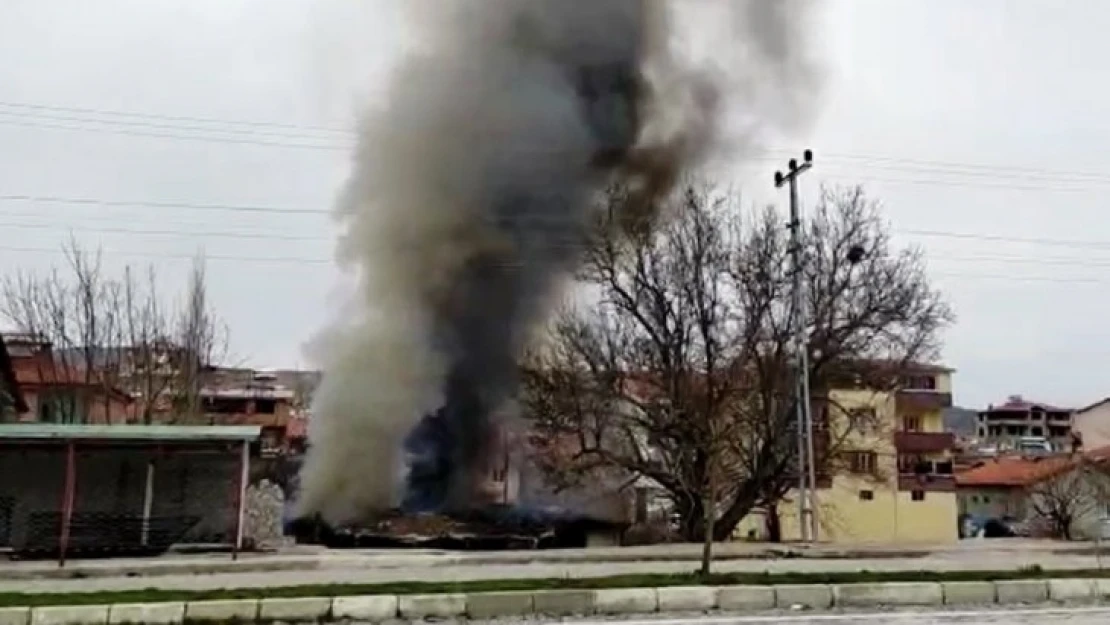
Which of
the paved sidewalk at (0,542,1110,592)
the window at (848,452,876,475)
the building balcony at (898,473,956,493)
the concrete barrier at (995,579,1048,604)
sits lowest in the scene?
the paved sidewalk at (0,542,1110,592)

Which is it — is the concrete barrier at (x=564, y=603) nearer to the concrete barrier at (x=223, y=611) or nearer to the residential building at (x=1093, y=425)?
the concrete barrier at (x=223, y=611)

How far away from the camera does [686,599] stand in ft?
39.0

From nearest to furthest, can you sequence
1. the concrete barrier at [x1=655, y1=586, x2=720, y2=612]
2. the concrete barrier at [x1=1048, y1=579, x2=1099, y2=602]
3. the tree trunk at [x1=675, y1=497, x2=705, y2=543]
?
the concrete barrier at [x1=655, y1=586, x2=720, y2=612] < the concrete barrier at [x1=1048, y1=579, x2=1099, y2=602] < the tree trunk at [x1=675, y1=497, x2=705, y2=543]

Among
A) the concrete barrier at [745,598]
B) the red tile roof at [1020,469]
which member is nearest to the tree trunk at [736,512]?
the concrete barrier at [745,598]

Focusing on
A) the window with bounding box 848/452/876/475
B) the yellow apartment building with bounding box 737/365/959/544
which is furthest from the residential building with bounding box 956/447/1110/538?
the window with bounding box 848/452/876/475

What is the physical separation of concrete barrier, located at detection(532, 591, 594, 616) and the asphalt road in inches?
33.8

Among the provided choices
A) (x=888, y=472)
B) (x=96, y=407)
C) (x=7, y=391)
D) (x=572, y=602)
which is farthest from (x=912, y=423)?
(x=572, y=602)

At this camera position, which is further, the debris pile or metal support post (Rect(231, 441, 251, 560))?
the debris pile

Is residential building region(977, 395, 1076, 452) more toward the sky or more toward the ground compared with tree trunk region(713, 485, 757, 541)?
more toward the sky

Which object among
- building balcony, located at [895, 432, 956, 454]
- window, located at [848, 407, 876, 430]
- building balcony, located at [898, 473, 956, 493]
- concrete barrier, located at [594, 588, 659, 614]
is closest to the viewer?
concrete barrier, located at [594, 588, 659, 614]

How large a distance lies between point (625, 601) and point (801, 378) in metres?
15.6

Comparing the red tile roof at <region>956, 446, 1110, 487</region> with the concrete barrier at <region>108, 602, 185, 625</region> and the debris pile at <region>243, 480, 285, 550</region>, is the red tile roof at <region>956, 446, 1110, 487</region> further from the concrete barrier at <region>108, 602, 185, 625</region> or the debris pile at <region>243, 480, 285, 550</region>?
the concrete barrier at <region>108, 602, 185, 625</region>

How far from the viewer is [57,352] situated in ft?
120

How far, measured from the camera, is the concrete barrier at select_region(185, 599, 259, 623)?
1057cm
